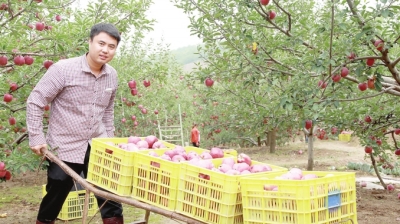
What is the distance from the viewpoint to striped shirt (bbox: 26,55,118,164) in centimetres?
363

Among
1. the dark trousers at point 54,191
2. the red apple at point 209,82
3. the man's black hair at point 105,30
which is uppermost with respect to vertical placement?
the man's black hair at point 105,30

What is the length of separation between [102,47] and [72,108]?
0.54 meters

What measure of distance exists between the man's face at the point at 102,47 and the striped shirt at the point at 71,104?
158 mm

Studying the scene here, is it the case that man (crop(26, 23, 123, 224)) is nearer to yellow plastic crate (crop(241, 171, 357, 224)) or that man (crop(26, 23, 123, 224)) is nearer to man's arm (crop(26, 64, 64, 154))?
man's arm (crop(26, 64, 64, 154))

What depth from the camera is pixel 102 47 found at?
3.60 metres

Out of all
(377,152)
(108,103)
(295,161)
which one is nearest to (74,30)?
(108,103)

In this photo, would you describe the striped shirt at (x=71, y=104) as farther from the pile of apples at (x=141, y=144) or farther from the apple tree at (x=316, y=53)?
the apple tree at (x=316, y=53)

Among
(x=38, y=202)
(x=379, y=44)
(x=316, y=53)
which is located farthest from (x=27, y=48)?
(x=38, y=202)

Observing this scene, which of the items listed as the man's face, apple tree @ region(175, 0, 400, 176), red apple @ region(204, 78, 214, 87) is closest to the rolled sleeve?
the man's face

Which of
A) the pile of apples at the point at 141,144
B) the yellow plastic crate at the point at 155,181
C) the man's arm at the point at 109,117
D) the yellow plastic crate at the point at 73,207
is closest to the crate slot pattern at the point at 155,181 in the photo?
the yellow plastic crate at the point at 155,181

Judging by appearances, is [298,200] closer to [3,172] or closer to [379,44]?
[379,44]

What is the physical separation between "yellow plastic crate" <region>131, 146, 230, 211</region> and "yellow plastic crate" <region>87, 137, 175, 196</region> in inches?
1.9

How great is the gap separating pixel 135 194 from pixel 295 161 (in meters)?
11.7

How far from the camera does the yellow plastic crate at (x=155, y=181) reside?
115 inches
